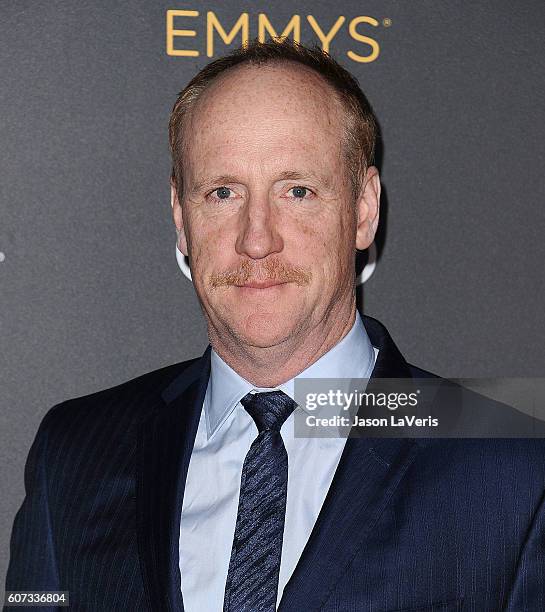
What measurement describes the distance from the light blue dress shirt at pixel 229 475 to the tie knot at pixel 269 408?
17mm

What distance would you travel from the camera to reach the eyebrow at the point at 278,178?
71.6 inches

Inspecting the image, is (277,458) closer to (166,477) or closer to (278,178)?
(166,477)

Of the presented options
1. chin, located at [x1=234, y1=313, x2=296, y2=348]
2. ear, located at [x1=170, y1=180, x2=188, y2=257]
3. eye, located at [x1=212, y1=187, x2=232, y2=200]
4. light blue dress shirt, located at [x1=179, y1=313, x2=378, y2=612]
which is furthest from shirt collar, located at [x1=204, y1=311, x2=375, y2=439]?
eye, located at [x1=212, y1=187, x2=232, y2=200]

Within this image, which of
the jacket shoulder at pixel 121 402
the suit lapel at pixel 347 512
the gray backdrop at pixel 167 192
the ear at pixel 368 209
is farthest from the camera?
the gray backdrop at pixel 167 192

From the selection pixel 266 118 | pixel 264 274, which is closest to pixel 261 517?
pixel 264 274

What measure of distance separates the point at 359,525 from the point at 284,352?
0.38m

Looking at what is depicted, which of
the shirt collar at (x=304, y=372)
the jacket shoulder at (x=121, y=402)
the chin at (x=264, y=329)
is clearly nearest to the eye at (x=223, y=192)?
the chin at (x=264, y=329)

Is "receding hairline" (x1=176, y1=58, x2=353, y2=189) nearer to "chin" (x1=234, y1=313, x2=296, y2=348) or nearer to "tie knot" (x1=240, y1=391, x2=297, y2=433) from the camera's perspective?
"chin" (x1=234, y1=313, x2=296, y2=348)

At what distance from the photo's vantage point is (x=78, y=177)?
2377mm

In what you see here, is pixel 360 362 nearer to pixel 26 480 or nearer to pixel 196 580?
pixel 196 580

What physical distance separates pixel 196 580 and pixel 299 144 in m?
0.84

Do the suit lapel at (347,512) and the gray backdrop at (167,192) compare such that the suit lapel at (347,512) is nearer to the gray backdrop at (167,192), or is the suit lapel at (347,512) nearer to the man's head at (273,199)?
the man's head at (273,199)

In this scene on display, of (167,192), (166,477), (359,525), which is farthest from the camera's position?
(167,192)

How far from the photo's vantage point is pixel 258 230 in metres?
1.78
